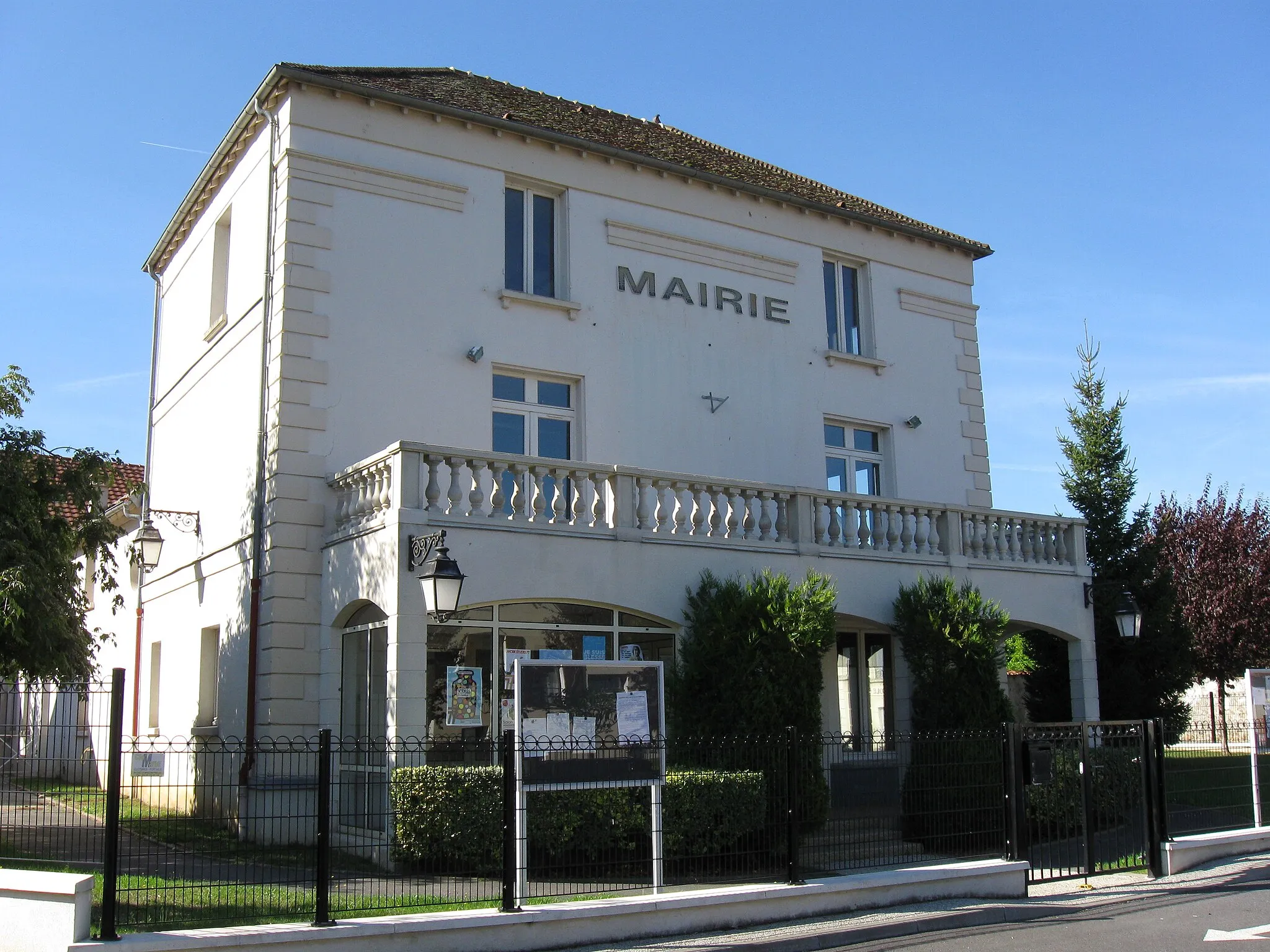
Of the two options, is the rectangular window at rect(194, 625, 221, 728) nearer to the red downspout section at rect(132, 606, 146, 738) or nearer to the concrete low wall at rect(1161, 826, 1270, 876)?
the red downspout section at rect(132, 606, 146, 738)

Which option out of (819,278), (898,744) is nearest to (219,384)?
(819,278)

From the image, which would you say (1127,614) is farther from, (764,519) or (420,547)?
(420,547)

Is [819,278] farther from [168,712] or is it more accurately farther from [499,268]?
[168,712]

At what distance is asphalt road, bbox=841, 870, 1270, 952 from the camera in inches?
360

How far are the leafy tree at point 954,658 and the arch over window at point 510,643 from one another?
335 centimetres

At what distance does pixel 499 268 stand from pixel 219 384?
175 inches

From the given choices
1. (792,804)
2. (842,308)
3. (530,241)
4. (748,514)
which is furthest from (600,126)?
(792,804)

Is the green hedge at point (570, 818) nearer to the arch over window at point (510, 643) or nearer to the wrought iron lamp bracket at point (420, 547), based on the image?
the arch over window at point (510, 643)

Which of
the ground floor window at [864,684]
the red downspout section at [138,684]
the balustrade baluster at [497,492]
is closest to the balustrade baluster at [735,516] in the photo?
the ground floor window at [864,684]

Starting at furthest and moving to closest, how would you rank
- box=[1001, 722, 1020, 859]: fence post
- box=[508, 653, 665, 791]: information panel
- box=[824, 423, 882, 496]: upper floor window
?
box=[824, 423, 882, 496]: upper floor window
box=[1001, 722, 1020, 859]: fence post
box=[508, 653, 665, 791]: information panel

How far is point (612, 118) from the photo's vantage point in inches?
821

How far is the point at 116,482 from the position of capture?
74.7 feet

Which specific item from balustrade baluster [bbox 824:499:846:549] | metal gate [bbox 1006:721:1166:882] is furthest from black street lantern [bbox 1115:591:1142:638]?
balustrade baluster [bbox 824:499:846:549]

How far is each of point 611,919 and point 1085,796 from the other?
5524 mm
